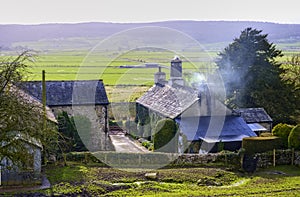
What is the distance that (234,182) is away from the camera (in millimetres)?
21641

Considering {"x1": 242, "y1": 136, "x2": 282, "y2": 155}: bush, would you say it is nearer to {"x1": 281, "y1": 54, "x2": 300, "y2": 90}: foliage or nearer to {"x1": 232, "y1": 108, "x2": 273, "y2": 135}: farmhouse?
{"x1": 232, "y1": 108, "x2": 273, "y2": 135}: farmhouse

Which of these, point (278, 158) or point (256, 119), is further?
point (256, 119)

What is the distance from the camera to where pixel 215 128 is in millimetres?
29562

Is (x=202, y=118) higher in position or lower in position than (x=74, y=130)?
higher

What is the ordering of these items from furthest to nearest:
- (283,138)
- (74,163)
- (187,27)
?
(187,27)
(283,138)
(74,163)

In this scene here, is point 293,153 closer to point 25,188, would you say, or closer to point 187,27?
point 25,188

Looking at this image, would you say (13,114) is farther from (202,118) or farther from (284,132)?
(202,118)

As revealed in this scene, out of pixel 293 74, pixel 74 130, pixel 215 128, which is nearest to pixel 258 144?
pixel 215 128

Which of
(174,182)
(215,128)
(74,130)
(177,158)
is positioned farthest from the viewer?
(215,128)

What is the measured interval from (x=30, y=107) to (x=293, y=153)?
16.7 meters

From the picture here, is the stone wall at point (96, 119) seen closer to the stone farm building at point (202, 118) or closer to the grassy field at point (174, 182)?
the stone farm building at point (202, 118)

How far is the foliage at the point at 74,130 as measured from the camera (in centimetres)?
2808

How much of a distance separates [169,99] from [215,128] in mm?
5772

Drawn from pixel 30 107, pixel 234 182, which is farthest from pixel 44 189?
pixel 234 182
